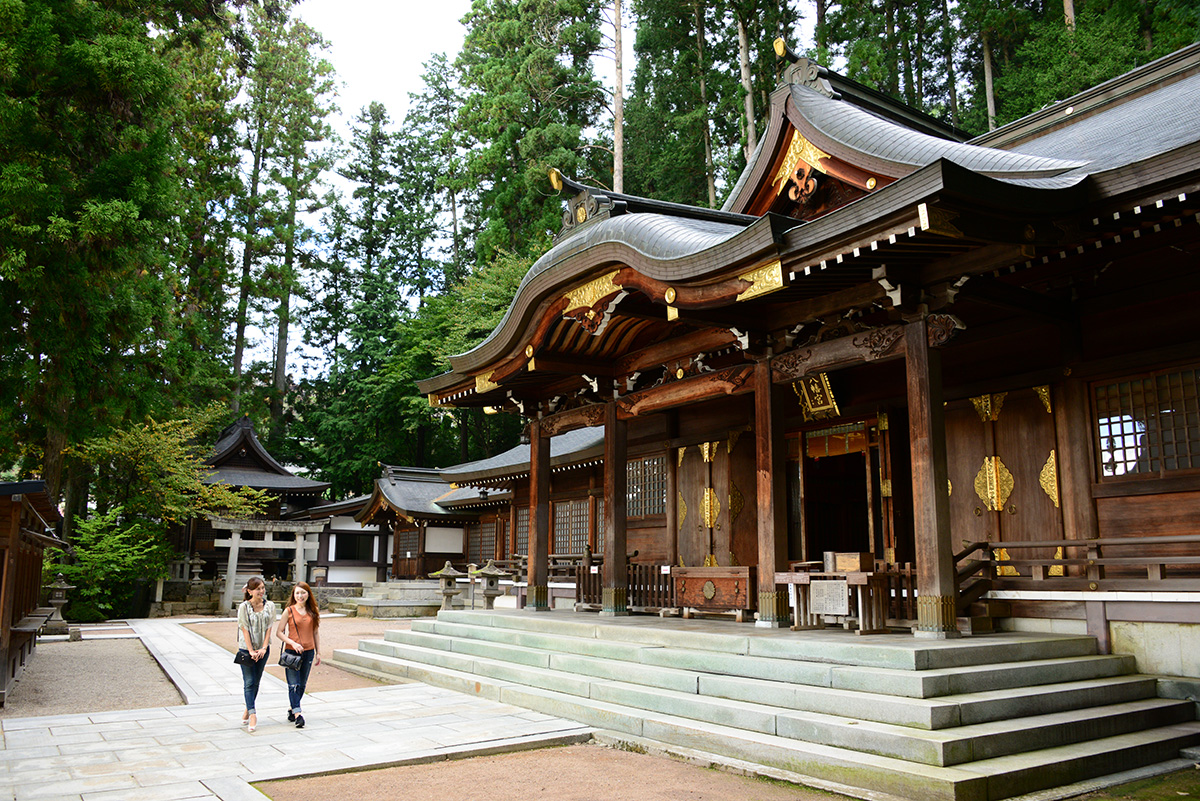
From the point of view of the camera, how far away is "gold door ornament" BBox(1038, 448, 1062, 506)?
8.16 meters

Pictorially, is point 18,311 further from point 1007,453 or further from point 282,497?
point 282,497

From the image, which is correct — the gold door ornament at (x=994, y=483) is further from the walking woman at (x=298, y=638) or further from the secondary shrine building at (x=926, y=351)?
the walking woman at (x=298, y=638)

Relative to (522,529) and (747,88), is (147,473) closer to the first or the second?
(522,529)

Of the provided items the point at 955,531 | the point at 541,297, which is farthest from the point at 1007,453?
the point at 541,297

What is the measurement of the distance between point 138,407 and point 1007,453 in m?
14.1

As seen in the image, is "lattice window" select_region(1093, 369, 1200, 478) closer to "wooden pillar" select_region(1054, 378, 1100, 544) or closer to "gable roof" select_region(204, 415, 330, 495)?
"wooden pillar" select_region(1054, 378, 1100, 544)

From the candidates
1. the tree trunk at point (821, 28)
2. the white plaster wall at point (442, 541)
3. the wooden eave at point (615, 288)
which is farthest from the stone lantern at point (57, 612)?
the tree trunk at point (821, 28)

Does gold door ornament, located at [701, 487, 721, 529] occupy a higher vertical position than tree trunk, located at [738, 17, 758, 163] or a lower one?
lower

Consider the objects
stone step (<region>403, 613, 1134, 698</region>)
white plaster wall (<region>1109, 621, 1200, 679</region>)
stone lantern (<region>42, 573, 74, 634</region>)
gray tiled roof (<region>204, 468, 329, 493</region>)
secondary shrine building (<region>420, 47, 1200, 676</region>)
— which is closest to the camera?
stone step (<region>403, 613, 1134, 698</region>)

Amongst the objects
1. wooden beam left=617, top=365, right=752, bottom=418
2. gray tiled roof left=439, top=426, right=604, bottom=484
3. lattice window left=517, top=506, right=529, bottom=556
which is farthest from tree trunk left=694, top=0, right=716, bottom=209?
wooden beam left=617, top=365, right=752, bottom=418

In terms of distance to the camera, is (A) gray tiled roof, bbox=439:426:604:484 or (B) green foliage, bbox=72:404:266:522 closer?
(A) gray tiled roof, bbox=439:426:604:484

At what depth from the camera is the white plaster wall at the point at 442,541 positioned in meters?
29.3

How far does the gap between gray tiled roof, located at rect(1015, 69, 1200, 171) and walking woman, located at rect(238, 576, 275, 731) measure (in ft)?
27.3

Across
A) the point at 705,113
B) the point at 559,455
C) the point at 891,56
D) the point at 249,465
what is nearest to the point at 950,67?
the point at 891,56
